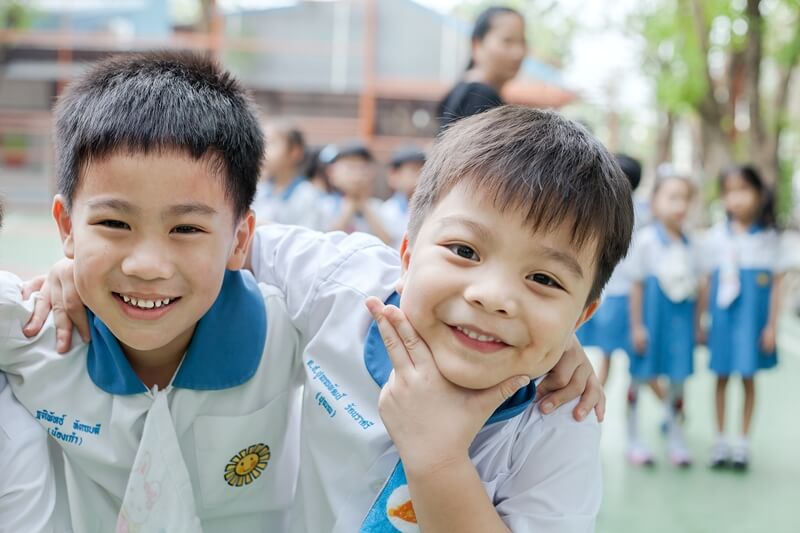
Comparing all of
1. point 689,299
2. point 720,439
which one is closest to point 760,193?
point 689,299

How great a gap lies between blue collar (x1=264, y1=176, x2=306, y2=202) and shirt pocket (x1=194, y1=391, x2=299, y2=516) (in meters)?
3.24

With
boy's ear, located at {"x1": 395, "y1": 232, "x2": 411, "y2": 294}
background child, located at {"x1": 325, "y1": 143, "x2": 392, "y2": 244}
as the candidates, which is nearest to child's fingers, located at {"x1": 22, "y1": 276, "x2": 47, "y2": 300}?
boy's ear, located at {"x1": 395, "y1": 232, "x2": 411, "y2": 294}

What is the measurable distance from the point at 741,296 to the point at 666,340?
1.42 ft

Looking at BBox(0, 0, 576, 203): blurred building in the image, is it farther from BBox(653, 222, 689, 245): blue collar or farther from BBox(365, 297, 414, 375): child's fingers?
BBox(365, 297, 414, 375): child's fingers

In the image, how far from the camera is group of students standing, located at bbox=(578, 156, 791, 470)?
3.71 m

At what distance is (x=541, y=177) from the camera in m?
1.07

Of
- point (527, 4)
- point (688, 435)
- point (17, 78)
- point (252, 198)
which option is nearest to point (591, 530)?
point (252, 198)

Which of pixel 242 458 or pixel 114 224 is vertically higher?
pixel 114 224

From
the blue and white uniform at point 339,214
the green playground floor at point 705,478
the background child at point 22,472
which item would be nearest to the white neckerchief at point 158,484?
the background child at point 22,472

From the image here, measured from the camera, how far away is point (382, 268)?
1.33 meters

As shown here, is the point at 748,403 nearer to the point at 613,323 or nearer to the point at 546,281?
the point at 613,323

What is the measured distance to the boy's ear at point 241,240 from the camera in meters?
1.27

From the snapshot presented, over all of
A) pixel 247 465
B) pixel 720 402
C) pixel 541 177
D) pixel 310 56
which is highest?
pixel 310 56

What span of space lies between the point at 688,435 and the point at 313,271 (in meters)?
3.28
